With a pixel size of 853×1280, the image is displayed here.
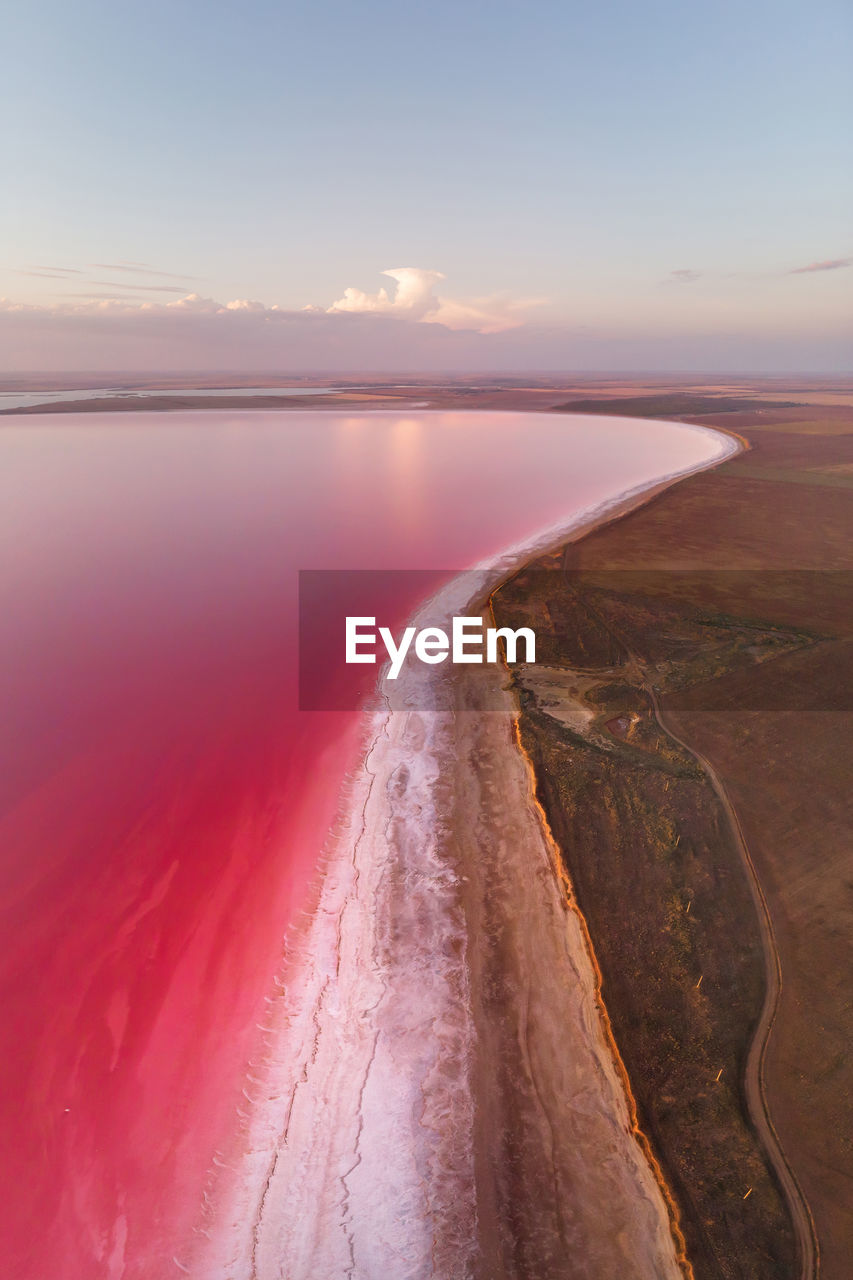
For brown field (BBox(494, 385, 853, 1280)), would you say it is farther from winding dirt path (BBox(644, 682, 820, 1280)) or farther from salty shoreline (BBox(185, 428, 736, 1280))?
salty shoreline (BBox(185, 428, 736, 1280))

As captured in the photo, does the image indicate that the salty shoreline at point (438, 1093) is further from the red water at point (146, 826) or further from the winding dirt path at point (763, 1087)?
the winding dirt path at point (763, 1087)

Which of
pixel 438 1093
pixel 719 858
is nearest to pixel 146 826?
pixel 438 1093

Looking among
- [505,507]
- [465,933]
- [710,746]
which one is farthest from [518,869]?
[505,507]

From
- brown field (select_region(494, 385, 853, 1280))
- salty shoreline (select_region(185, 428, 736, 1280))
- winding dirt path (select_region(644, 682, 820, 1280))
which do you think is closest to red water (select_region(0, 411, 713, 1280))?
salty shoreline (select_region(185, 428, 736, 1280))

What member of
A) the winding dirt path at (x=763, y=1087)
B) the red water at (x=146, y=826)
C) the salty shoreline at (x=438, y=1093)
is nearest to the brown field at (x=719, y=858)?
the winding dirt path at (x=763, y=1087)

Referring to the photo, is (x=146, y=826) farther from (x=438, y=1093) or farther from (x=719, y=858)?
(x=719, y=858)

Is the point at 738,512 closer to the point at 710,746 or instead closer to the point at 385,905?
the point at 710,746

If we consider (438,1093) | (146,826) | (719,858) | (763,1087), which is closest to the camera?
(763,1087)
